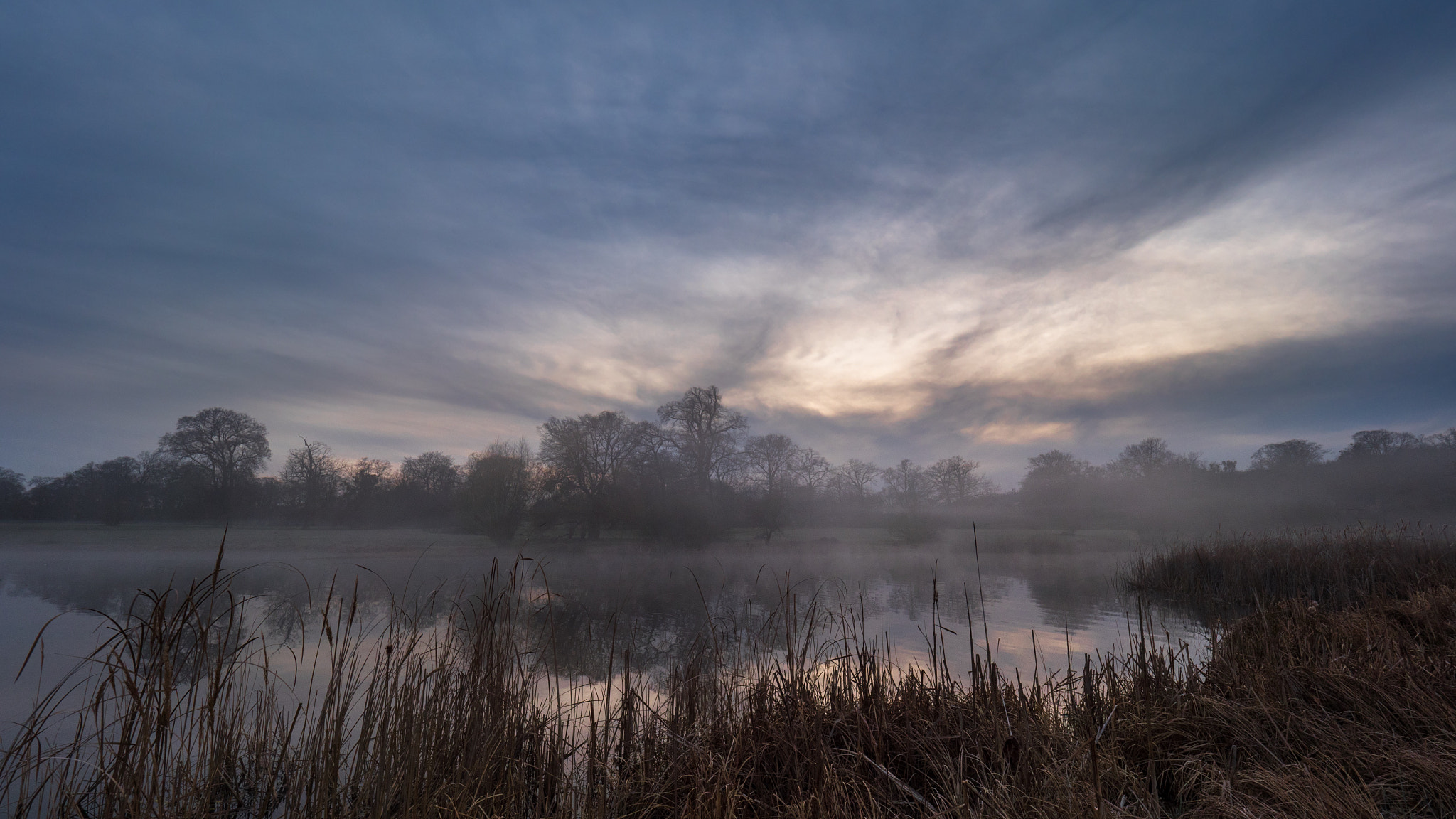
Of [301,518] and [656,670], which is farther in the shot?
[301,518]

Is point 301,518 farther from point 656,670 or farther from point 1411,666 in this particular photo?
point 1411,666

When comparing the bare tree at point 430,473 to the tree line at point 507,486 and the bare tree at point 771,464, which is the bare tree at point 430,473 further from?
the bare tree at point 771,464

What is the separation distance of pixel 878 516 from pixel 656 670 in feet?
141

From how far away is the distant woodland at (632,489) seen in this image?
32.9 m

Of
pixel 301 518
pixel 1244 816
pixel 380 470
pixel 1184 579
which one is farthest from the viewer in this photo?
pixel 380 470

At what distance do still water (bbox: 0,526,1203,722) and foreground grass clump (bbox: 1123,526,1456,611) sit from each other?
55.9 inches

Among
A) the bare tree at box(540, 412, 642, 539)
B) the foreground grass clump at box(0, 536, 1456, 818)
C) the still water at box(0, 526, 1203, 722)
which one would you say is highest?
the bare tree at box(540, 412, 642, 539)

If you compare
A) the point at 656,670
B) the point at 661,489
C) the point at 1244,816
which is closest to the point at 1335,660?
Result: the point at 1244,816

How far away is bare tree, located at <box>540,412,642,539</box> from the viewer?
109ft

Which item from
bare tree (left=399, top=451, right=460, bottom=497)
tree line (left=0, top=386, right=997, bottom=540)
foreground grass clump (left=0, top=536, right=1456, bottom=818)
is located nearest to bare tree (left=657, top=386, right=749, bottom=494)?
tree line (left=0, top=386, right=997, bottom=540)

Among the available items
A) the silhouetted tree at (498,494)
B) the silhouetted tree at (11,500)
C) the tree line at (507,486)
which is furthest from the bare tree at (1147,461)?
the silhouetted tree at (11,500)

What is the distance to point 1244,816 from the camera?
2.41 m

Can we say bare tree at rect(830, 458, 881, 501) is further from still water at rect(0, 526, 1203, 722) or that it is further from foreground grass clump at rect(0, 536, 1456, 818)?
foreground grass clump at rect(0, 536, 1456, 818)

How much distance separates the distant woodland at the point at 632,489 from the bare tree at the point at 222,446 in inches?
3.2
